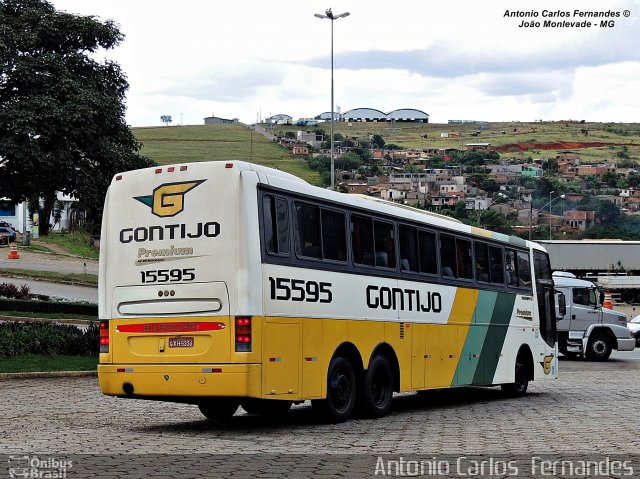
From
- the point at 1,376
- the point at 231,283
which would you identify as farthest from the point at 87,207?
the point at 231,283

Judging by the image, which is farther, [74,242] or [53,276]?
[74,242]

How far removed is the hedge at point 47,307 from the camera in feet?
108

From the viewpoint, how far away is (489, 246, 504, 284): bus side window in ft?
Result: 67.1

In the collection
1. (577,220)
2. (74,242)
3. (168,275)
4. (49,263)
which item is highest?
(577,220)

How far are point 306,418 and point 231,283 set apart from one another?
11.1ft

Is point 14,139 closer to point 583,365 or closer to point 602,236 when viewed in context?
point 583,365

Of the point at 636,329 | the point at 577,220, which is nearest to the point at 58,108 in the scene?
the point at 636,329

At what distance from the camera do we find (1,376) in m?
21.1

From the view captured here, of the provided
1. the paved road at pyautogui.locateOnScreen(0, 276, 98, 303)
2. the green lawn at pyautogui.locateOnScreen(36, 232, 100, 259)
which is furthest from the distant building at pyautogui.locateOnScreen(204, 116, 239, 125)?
the paved road at pyautogui.locateOnScreen(0, 276, 98, 303)

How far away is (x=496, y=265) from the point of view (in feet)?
67.8

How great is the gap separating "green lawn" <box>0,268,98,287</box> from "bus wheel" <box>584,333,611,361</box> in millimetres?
21946

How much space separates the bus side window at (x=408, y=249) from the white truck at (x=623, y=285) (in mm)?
52970

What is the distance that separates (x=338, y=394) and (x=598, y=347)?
20.9m

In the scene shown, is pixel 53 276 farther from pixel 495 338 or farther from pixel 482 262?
pixel 482 262
